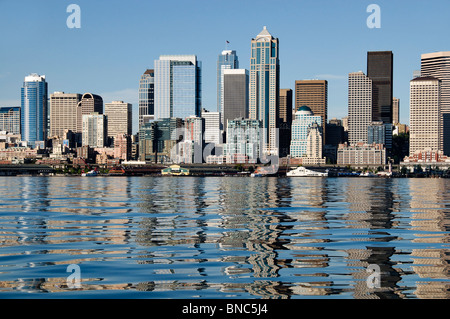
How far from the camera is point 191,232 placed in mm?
40281

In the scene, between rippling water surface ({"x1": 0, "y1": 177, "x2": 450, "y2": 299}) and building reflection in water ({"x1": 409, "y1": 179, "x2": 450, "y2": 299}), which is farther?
rippling water surface ({"x1": 0, "y1": 177, "x2": 450, "y2": 299})

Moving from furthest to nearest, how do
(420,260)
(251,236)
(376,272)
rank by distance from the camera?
(251,236) → (420,260) → (376,272)

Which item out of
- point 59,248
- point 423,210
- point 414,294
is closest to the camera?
point 414,294

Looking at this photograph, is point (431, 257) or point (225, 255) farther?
point (225, 255)

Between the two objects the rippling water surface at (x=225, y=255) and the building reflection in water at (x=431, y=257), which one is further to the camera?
the rippling water surface at (x=225, y=255)
